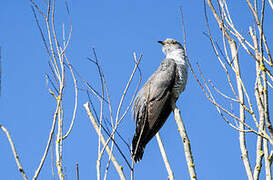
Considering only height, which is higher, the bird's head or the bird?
the bird's head

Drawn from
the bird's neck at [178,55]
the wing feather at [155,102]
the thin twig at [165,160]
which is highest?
the bird's neck at [178,55]

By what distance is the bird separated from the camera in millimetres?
5621

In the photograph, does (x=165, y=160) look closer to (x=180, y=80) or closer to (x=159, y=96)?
(x=159, y=96)

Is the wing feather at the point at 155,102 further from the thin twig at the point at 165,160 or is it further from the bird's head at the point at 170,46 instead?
the thin twig at the point at 165,160

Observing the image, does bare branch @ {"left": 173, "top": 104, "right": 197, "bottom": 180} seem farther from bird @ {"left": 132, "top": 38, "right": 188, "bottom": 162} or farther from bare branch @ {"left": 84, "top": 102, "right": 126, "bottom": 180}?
bird @ {"left": 132, "top": 38, "right": 188, "bottom": 162}

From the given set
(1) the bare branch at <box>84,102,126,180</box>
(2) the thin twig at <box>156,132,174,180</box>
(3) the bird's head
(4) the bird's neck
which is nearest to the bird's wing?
(4) the bird's neck

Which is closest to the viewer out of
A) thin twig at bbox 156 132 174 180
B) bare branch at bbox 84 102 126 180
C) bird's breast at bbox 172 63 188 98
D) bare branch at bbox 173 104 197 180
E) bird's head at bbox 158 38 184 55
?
bare branch at bbox 84 102 126 180

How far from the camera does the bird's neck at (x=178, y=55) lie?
20.5ft

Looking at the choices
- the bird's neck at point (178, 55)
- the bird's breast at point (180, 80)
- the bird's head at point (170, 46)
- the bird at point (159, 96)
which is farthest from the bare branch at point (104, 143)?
the bird's head at point (170, 46)

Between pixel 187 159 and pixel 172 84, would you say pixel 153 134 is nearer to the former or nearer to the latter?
pixel 172 84

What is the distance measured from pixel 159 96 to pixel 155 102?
4.9 inches

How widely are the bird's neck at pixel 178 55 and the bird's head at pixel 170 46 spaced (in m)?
0.09

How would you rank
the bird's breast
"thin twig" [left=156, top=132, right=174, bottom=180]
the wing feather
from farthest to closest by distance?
the bird's breast < the wing feather < "thin twig" [left=156, top=132, right=174, bottom=180]

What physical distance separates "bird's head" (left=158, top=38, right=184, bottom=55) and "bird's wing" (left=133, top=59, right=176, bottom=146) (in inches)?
30.2
